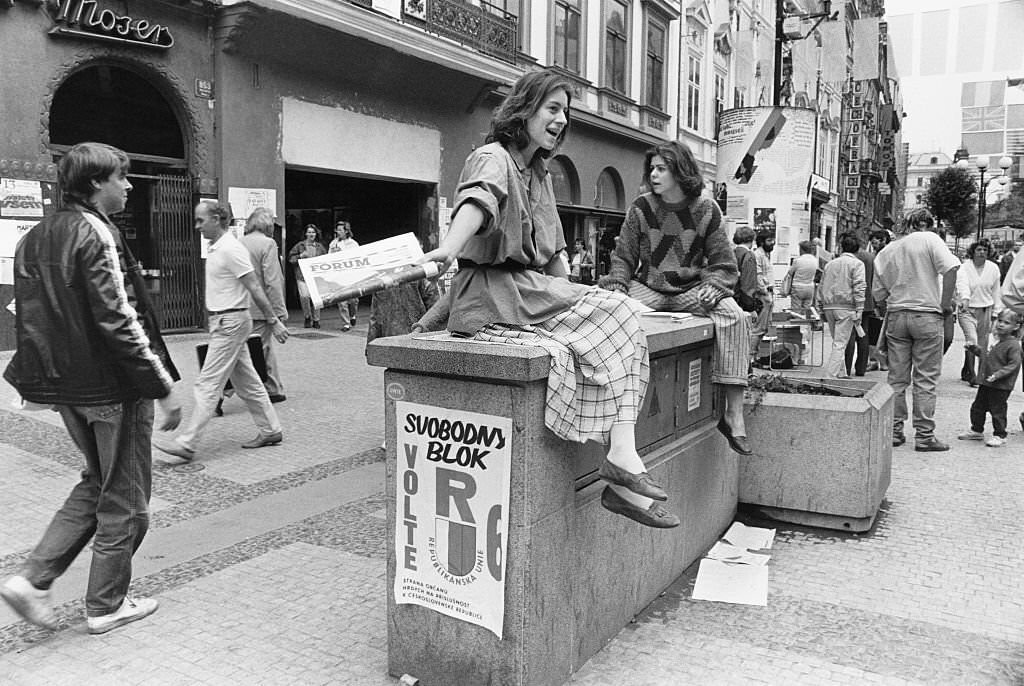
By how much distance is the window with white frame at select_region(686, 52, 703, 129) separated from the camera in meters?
27.8

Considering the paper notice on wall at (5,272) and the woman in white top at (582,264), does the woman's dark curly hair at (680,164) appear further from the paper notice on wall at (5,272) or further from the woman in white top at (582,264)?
the woman in white top at (582,264)

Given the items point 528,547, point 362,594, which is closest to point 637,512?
point 528,547

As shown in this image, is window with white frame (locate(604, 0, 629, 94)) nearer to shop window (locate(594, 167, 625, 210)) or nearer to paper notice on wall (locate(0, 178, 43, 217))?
shop window (locate(594, 167, 625, 210))

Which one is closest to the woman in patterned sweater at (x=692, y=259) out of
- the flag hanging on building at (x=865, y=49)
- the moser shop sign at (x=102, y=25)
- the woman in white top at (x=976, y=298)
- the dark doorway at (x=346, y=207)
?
the woman in white top at (x=976, y=298)

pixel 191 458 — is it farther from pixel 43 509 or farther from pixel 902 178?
pixel 902 178

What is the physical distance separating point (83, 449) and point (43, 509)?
1824 mm

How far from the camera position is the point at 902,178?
366ft

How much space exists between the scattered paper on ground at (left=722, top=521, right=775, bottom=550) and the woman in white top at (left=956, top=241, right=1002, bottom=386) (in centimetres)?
749

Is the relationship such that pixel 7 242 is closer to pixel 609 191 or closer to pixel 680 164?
pixel 680 164

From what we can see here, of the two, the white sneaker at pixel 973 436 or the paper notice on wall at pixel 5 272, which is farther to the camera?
the paper notice on wall at pixel 5 272

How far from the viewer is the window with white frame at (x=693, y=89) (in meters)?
27.8

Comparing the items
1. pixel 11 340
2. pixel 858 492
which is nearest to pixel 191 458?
pixel 858 492

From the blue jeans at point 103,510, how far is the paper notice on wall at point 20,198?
8.12 metres

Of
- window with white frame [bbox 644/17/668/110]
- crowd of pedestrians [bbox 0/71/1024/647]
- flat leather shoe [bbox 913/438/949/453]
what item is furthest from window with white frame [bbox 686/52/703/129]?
crowd of pedestrians [bbox 0/71/1024/647]
